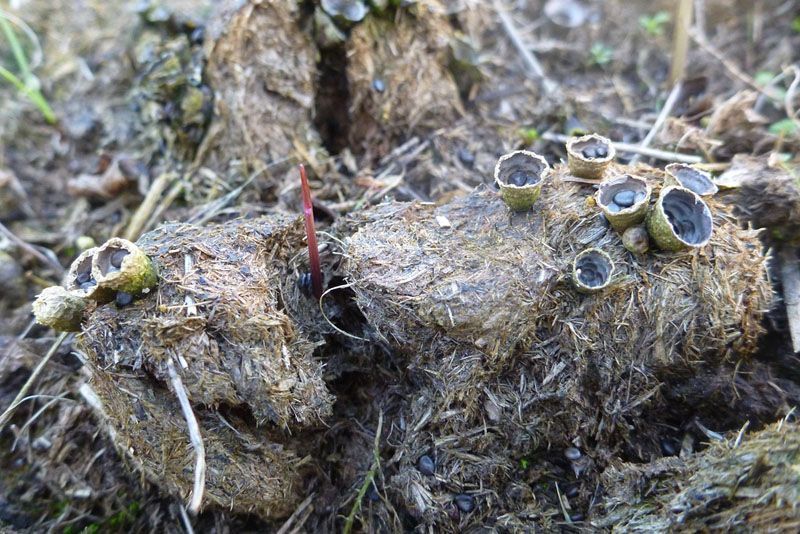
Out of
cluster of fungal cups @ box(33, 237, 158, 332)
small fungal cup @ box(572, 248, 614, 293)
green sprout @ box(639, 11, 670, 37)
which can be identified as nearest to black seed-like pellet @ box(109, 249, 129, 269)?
cluster of fungal cups @ box(33, 237, 158, 332)

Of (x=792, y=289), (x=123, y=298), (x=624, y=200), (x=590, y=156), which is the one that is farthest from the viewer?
(x=792, y=289)

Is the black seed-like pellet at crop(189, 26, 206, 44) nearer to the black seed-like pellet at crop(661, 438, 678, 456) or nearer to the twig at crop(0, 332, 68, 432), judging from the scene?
the twig at crop(0, 332, 68, 432)

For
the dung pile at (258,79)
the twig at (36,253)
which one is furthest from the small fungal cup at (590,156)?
the twig at (36,253)

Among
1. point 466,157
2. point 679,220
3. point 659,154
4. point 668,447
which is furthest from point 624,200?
point 466,157

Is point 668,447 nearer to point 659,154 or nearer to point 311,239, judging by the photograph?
point 659,154

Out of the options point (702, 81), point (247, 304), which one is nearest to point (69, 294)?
point (247, 304)
